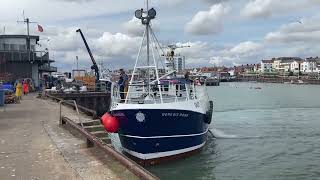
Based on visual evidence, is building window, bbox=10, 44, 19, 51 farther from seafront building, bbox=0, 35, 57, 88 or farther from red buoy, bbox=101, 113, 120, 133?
red buoy, bbox=101, 113, 120, 133

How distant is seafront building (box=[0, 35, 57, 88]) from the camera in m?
63.9

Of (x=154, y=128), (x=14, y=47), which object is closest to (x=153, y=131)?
(x=154, y=128)

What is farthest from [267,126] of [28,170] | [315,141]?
[28,170]

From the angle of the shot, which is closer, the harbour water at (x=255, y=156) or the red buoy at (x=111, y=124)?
the red buoy at (x=111, y=124)

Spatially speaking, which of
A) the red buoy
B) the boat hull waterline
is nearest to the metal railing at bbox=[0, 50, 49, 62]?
the boat hull waterline

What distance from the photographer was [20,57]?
211 feet

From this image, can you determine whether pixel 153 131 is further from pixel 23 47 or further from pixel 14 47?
pixel 23 47

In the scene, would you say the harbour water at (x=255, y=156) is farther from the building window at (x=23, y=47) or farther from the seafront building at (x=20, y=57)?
the building window at (x=23, y=47)

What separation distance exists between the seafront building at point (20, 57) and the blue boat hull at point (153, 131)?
45255 millimetres

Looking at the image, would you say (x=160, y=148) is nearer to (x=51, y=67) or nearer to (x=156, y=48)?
(x=156, y=48)

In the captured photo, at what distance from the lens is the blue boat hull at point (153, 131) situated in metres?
18.4

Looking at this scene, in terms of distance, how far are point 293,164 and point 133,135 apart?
745 cm

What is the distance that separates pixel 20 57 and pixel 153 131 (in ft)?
163

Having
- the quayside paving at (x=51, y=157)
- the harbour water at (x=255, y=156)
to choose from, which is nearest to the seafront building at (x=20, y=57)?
the harbour water at (x=255, y=156)
